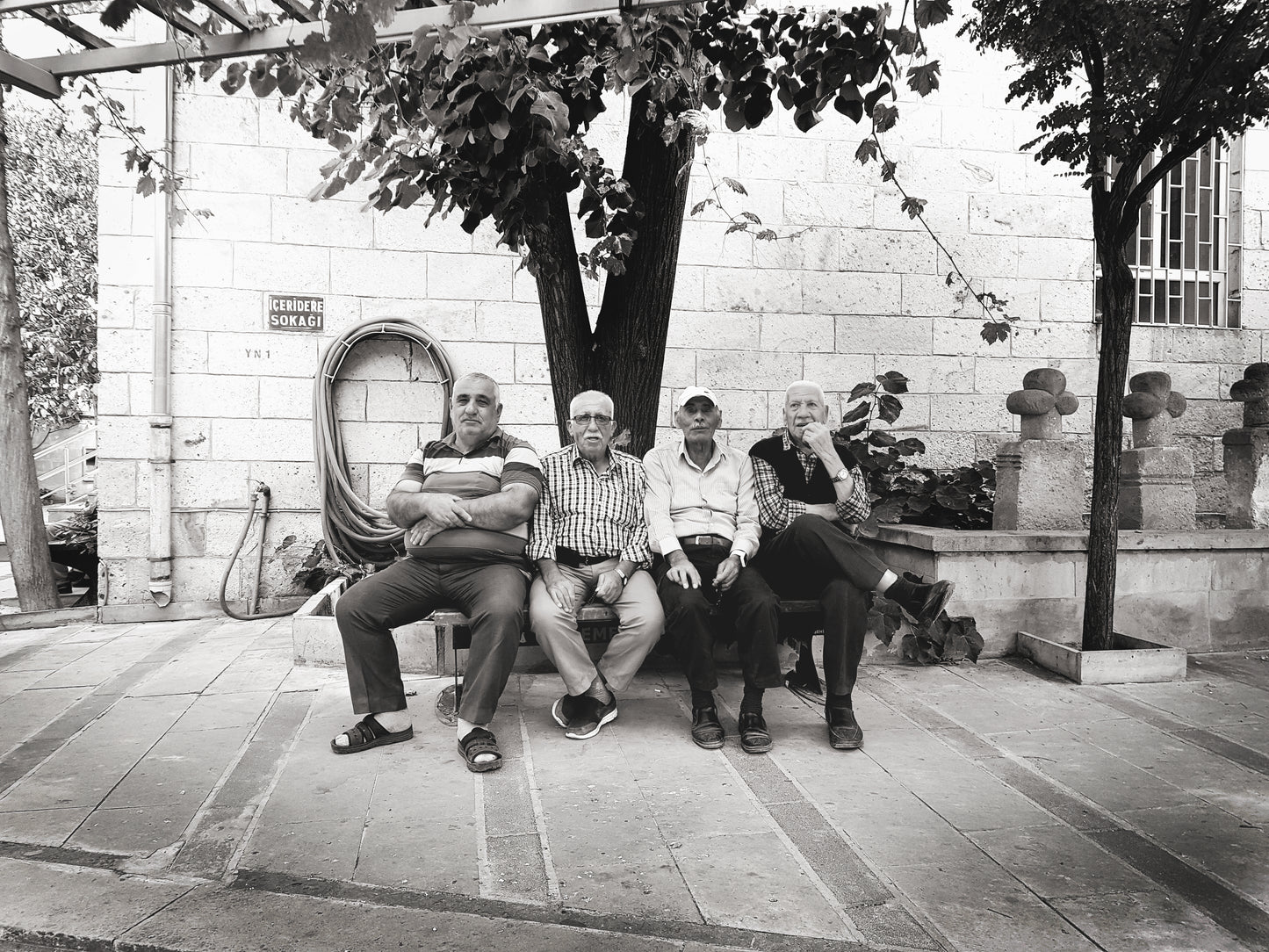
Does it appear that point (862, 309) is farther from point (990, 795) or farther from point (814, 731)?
point (990, 795)

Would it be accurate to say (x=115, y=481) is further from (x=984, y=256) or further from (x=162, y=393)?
(x=984, y=256)

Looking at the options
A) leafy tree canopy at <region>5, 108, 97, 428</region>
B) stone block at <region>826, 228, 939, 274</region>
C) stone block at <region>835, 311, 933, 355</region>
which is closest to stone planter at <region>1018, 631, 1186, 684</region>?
stone block at <region>835, 311, 933, 355</region>

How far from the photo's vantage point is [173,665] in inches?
193

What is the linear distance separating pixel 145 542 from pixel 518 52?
4530 mm

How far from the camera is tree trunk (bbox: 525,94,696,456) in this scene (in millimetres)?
4379

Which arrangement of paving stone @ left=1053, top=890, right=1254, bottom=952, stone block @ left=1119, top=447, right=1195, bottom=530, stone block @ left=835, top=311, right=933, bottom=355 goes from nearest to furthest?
paving stone @ left=1053, top=890, right=1254, bottom=952
stone block @ left=1119, top=447, right=1195, bottom=530
stone block @ left=835, top=311, right=933, bottom=355

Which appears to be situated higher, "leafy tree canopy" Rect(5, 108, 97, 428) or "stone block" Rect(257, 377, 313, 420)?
"leafy tree canopy" Rect(5, 108, 97, 428)

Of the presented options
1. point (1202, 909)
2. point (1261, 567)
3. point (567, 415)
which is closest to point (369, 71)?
point (567, 415)

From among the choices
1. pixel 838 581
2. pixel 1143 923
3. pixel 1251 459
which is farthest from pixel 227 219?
pixel 1251 459

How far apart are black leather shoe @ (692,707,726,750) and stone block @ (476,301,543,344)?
3421 millimetres

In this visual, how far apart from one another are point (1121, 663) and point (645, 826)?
114 inches

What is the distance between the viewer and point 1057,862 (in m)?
2.64

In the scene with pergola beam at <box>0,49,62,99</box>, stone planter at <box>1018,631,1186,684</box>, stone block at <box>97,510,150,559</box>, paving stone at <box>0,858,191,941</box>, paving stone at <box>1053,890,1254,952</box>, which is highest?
pergola beam at <box>0,49,62,99</box>

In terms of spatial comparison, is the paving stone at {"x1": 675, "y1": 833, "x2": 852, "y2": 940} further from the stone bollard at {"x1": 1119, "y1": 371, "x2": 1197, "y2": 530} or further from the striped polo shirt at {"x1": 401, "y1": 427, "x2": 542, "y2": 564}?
the stone bollard at {"x1": 1119, "y1": 371, "x2": 1197, "y2": 530}
